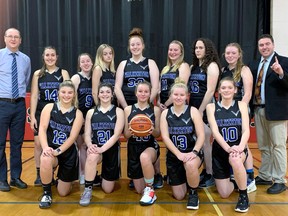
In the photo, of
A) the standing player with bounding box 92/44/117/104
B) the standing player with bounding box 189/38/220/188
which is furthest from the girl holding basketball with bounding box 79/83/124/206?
the standing player with bounding box 189/38/220/188

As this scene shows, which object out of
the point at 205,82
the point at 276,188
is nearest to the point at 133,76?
the point at 205,82

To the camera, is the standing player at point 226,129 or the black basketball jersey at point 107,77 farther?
the black basketball jersey at point 107,77

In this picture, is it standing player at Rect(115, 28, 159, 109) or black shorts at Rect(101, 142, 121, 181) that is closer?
black shorts at Rect(101, 142, 121, 181)

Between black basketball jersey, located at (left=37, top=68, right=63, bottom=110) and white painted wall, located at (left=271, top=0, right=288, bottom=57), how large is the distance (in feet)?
17.1

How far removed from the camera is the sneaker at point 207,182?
12.2ft

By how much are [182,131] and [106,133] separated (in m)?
0.79

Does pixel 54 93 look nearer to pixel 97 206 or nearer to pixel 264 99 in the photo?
pixel 97 206

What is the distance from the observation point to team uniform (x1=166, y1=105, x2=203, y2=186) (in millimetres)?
3301

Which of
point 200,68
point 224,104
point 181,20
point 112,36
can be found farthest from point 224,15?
point 224,104

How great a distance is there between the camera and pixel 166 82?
383 centimetres

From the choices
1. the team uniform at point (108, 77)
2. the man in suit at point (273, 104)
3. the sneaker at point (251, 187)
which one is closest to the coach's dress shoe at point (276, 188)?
the man in suit at point (273, 104)

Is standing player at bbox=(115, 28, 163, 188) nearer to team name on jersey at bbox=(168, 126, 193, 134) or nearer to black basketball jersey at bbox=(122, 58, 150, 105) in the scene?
black basketball jersey at bbox=(122, 58, 150, 105)

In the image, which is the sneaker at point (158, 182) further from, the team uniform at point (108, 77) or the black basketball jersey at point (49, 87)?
the black basketball jersey at point (49, 87)

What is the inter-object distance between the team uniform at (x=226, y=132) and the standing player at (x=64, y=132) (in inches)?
55.0
